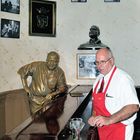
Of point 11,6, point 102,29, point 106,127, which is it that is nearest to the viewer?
point 106,127

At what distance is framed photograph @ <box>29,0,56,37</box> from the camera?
4.98 m

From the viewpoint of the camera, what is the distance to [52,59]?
3414 millimetres

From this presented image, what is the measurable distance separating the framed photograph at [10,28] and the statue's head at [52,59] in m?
1.44

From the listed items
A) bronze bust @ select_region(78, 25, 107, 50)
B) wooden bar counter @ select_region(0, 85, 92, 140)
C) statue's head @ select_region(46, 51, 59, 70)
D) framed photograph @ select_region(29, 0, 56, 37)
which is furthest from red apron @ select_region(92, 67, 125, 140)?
framed photograph @ select_region(29, 0, 56, 37)

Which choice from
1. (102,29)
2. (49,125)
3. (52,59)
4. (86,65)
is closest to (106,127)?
(49,125)

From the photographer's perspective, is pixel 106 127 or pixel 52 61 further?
pixel 52 61

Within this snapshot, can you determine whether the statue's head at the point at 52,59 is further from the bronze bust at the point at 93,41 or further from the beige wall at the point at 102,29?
the beige wall at the point at 102,29

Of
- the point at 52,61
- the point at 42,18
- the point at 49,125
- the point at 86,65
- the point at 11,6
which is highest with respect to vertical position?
the point at 11,6

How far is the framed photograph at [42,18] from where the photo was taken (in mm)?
4980

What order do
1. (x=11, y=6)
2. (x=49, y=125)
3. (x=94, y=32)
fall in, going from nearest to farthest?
(x=49, y=125) → (x=11, y=6) → (x=94, y=32)

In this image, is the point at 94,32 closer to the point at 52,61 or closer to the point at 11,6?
the point at 11,6

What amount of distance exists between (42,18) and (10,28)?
2.10ft

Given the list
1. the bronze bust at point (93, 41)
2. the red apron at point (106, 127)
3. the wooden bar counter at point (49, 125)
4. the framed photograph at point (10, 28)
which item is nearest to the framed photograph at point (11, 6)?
the framed photograph at point (10, 28)

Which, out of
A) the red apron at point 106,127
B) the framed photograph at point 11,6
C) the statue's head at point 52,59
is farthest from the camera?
the framed photograph at point 11,6
